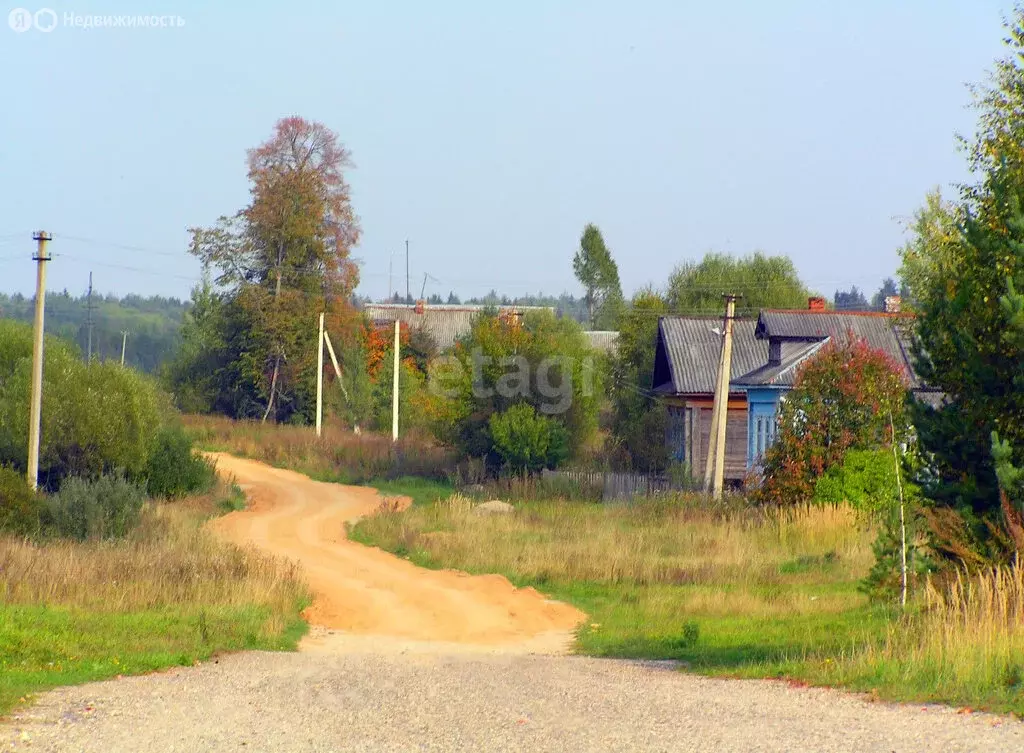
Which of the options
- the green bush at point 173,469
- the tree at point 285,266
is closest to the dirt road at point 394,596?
the green bush at point 173,469

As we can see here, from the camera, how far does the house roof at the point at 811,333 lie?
35469mm

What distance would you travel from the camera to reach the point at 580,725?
26.2ft

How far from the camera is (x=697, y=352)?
3997cm

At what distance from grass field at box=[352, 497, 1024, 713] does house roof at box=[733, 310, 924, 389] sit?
8.60 meters

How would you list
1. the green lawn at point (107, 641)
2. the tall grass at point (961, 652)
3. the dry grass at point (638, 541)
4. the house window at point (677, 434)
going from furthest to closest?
the house window at point (677, 434), the dry grass at point (638, 541), the green lawn at point (107, 641), the tall grass at point (961, 652)

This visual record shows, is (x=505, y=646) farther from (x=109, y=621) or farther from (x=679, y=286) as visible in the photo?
(x=679, y=286)

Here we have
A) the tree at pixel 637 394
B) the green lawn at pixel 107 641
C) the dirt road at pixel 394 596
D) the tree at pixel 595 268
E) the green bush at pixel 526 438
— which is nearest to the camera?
the green lawn at pixel 107 641

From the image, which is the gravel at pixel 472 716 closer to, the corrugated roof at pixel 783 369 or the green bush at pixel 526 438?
the corrugated roof at pixel 783 369

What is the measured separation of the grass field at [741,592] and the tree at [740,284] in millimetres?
28430

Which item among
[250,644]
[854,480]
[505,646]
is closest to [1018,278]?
[505,646]

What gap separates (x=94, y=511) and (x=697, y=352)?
22056 mm

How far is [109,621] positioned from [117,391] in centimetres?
1641

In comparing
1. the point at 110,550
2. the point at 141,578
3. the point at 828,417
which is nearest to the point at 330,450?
the point at 828,417

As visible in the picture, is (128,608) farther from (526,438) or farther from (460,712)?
(526,438)
